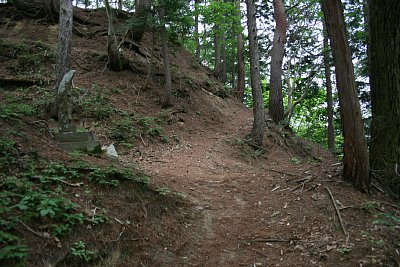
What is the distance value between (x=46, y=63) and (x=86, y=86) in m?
2.13

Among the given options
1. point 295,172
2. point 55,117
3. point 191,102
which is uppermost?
point 191,102

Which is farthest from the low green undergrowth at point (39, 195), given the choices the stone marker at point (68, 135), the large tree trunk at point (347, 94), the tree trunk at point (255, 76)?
the tree trunk at point (255, 76)

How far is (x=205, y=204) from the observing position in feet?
19.4

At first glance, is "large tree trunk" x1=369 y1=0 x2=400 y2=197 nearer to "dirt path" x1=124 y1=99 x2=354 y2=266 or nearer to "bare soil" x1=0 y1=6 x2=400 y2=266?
"bare soil" x1=0 y1=6 x2=400 y2=266

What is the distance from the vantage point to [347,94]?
5.34 metres

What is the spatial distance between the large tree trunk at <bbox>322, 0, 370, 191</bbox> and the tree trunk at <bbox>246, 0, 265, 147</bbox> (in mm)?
5364

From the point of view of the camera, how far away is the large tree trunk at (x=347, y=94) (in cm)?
532

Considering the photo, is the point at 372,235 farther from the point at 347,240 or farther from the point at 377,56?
the point at 377,56

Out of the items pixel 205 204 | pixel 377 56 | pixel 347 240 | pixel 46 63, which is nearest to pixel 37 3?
pixel 46 63

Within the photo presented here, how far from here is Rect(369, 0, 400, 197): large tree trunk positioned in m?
5.42

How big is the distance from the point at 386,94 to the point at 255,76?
18.7 feet

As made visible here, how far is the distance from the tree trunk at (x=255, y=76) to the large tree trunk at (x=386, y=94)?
17.4 ft

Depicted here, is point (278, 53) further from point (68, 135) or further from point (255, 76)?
point (68, 135)

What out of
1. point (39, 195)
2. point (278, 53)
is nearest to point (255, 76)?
point (278, 53)
